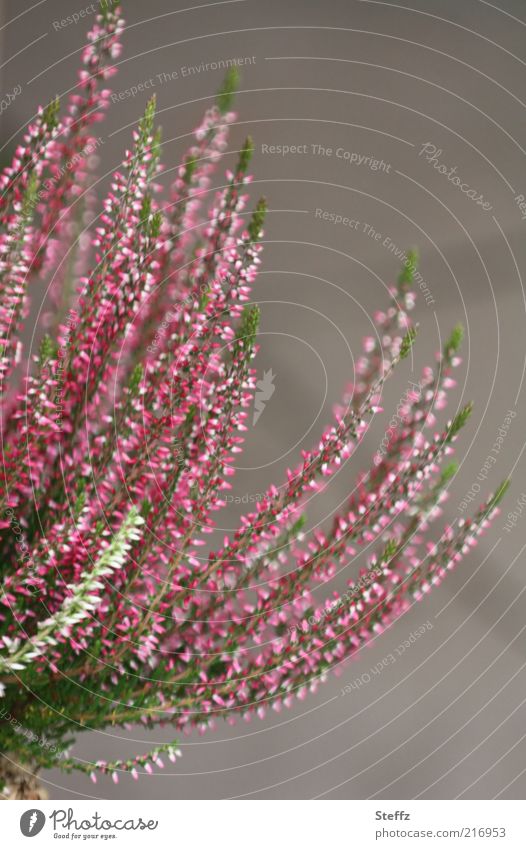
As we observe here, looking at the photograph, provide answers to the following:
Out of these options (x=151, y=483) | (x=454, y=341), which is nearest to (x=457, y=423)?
(x=454, y=341)

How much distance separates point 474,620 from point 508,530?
12 cm

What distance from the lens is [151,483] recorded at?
793 mm

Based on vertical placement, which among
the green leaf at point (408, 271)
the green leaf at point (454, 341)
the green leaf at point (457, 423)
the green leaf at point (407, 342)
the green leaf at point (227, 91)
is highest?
the green leaf at point (227, 91)

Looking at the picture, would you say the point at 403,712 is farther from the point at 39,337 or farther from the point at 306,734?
the point at 39,337

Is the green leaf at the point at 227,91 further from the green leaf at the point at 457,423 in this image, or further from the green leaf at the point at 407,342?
the green leaf at the point at 457,423

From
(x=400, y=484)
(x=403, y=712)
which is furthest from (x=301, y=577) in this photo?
(x=403, y=712)
